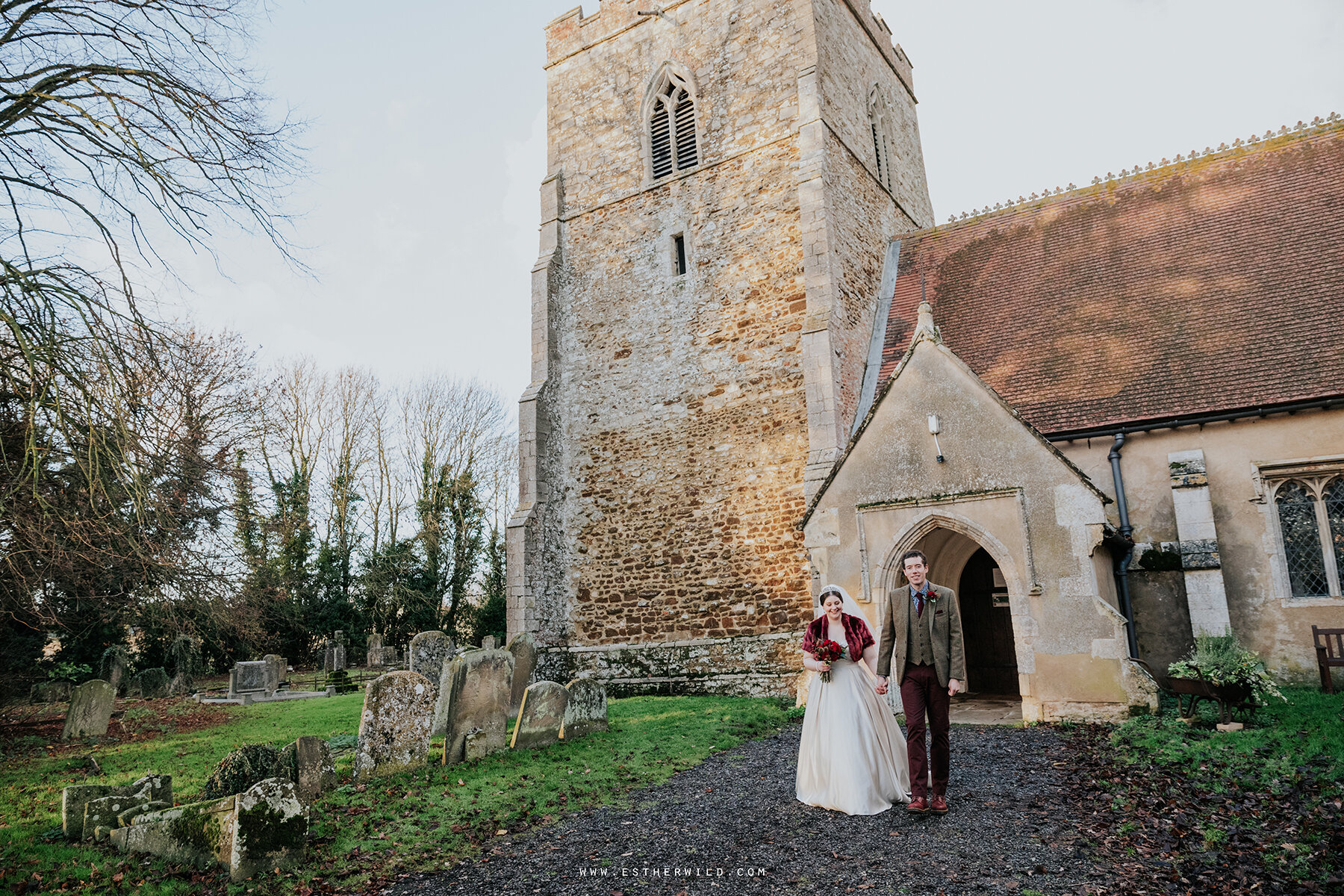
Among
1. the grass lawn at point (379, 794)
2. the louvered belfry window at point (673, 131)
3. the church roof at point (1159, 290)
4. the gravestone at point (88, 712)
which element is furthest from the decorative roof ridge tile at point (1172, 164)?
the gravestone at point (88, 712)

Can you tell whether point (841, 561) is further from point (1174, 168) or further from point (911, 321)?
point (1174, 168)

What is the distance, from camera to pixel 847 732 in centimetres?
593

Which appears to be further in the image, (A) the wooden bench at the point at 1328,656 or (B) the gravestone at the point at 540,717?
(A) the wooden bench at the point at 1328,656

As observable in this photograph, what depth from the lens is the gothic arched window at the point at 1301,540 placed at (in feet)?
33.1

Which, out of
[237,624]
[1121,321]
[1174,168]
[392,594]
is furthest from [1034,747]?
[392,594]

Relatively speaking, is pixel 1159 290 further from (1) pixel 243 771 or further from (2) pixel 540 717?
(1) pixel 243 771

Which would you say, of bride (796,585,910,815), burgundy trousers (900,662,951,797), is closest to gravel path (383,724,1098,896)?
bride (796,585,910,815)

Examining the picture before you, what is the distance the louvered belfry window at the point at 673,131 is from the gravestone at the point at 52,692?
15785 millimetres

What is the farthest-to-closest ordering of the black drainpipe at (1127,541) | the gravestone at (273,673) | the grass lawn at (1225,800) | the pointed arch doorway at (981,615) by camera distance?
the gravestone at (273,673)
the pointed arch doorway at (981,615)
the black drainpipe at (1127,541)
the grass lawn at (1225,800)

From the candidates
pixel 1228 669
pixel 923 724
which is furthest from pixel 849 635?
pixel 1228 669

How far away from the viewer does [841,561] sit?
1023cm

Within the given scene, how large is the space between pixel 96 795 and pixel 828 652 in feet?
20.4

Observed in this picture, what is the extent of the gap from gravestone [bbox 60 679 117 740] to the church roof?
512 inches

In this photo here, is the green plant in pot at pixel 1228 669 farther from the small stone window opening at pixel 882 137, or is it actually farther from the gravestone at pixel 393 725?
the small stone window opening at pixel 882 137
